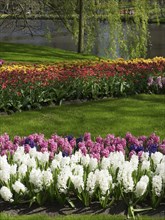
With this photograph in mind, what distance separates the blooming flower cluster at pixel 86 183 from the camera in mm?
5645

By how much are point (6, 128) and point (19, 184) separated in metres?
5.08

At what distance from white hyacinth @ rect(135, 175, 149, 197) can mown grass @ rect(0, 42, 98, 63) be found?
16394 mm

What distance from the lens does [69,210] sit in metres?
5.80

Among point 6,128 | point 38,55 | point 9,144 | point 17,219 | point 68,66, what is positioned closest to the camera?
point 17,219

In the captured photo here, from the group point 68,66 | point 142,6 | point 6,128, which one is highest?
point 142,6

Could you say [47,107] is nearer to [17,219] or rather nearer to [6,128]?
[6,128]

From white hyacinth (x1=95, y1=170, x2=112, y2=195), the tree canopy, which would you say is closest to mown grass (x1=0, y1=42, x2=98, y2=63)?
the tree canopy

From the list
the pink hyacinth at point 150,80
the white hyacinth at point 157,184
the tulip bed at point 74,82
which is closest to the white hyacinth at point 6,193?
the white hyacinth at point 157,184

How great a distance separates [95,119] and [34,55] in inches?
501

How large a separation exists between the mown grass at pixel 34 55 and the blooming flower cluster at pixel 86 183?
624 inches

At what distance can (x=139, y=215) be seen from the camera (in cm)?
562

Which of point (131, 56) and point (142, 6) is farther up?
point (142, 6)

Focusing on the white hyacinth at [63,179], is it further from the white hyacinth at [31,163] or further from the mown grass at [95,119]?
the mown grass at [95,119]

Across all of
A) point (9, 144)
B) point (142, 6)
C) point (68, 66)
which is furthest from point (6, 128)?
point (142, 6)
